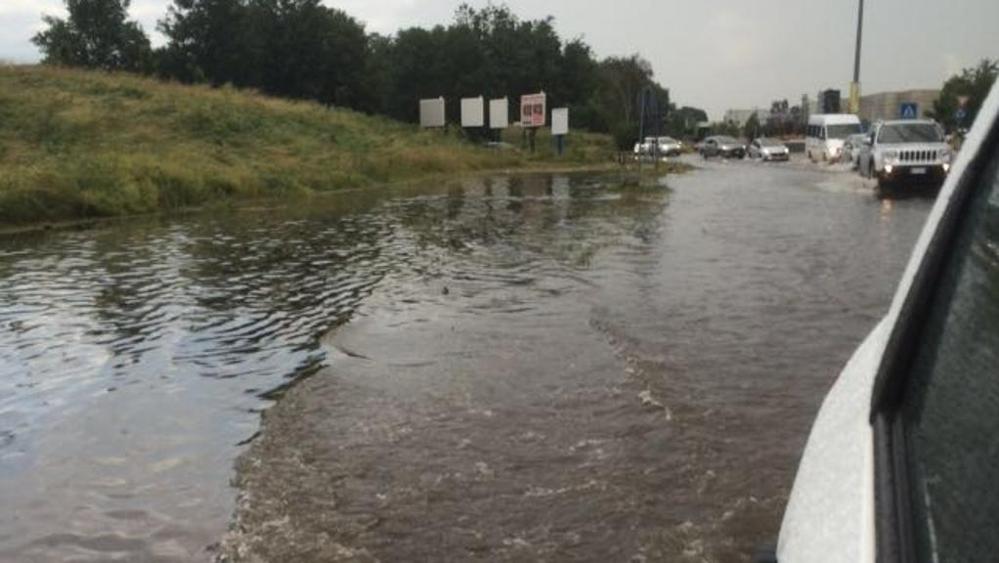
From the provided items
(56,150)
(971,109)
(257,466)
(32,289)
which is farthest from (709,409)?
(971,109)

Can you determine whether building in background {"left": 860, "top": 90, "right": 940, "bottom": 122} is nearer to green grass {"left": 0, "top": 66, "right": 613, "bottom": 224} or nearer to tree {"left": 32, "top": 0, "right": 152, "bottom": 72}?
green grass {"left": 0, "top": 66, "right": 613, "bottom": 224}

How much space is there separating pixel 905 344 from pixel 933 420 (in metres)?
0.16

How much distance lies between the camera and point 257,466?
4.95 metres

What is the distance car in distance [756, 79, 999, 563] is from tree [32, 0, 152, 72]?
7546 centimetres

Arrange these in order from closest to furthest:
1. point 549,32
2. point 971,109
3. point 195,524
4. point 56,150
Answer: point 195,524, point 56,150, point 971,109, point 549,32

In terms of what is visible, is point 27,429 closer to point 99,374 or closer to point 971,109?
point 99,374

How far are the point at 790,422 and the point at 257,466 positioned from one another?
119 inches

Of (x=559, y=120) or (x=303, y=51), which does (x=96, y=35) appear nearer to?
(x=303, y=51)

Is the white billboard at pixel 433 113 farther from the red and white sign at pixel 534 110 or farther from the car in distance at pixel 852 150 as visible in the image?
the car in distance at pixel 852 150

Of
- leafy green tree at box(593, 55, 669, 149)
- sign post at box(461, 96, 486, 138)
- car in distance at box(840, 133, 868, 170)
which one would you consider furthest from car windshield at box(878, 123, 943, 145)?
leafy green tree at box(593, 55, 669, 149)

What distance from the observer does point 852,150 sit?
107 ft

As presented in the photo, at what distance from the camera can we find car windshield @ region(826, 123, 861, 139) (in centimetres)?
3728

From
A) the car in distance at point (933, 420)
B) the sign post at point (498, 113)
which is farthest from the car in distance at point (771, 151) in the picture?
the car in distance at point (933, 420)

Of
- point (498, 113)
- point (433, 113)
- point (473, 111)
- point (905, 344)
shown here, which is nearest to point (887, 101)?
point (498, 113)
